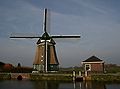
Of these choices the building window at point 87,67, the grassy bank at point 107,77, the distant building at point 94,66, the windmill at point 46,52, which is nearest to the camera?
the grassy bank at point 107,77

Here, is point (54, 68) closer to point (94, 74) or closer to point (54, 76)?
point (54, 76)

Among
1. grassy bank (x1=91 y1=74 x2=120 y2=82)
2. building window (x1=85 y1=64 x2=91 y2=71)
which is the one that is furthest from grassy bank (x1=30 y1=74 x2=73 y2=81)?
grassy bank (x1=91 y1=74 x2=120 y2=82)

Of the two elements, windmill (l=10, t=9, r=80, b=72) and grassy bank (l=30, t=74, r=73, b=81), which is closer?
grassy bank (l=30, t=74, r=73, b=81)

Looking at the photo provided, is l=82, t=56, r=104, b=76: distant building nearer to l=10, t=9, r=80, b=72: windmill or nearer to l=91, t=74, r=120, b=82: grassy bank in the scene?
l=91, t=74, r=120, b=82: grassy bank

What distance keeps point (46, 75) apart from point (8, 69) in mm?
10018

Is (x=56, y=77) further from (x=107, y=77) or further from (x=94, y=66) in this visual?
(x=107, y=77)

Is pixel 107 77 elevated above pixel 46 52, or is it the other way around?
pixel 46 52

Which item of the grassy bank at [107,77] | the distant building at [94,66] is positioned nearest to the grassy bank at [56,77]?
the distant building at [94,66]

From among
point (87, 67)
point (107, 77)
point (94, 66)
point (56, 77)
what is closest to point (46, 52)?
point (56, 77)

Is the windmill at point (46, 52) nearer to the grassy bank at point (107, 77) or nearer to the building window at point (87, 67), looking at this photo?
the building window at point (87, 67)

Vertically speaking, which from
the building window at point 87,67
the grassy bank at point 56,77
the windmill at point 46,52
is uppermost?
the windmill at point 46,52

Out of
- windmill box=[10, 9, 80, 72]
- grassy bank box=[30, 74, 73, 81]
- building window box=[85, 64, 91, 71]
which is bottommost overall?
grassy bank box=[30, 74, 73, 81]

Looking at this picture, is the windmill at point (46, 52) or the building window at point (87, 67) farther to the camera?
the windmill at point (46, 52)

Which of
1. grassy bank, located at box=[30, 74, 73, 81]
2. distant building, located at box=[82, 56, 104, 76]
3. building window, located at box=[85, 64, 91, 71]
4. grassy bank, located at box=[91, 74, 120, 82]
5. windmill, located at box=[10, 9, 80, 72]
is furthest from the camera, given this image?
windmill, located at box=[10, 9, 80, 72]
